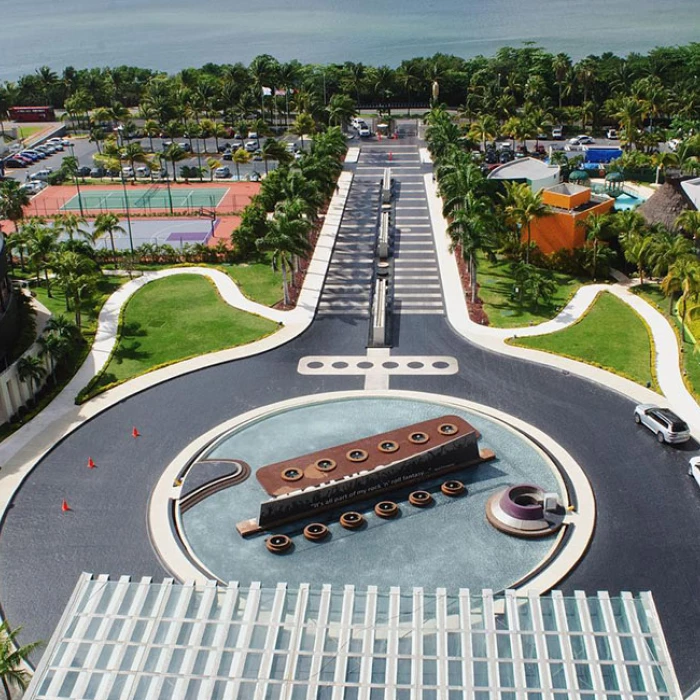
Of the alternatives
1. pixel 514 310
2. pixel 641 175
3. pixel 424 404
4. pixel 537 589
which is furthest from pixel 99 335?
pixel 641 175

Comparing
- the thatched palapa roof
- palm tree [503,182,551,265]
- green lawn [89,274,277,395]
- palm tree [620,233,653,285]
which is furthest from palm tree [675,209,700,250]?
green lawn [89,274,277,395]

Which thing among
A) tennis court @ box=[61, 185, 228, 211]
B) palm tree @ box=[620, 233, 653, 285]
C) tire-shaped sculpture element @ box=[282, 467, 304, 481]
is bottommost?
tire-shaped sculpture element @ box=[282, 467, 304, 481]

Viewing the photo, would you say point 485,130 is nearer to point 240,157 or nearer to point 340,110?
point 340,110

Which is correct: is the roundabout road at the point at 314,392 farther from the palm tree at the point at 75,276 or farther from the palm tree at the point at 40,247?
the palm tree at the point at 40,247

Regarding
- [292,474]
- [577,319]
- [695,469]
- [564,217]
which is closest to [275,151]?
[564,217]

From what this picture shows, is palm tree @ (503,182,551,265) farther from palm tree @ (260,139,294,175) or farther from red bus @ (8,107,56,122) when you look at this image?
red bus @ (8,107,56,122)

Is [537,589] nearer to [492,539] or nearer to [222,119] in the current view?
[492,539]
